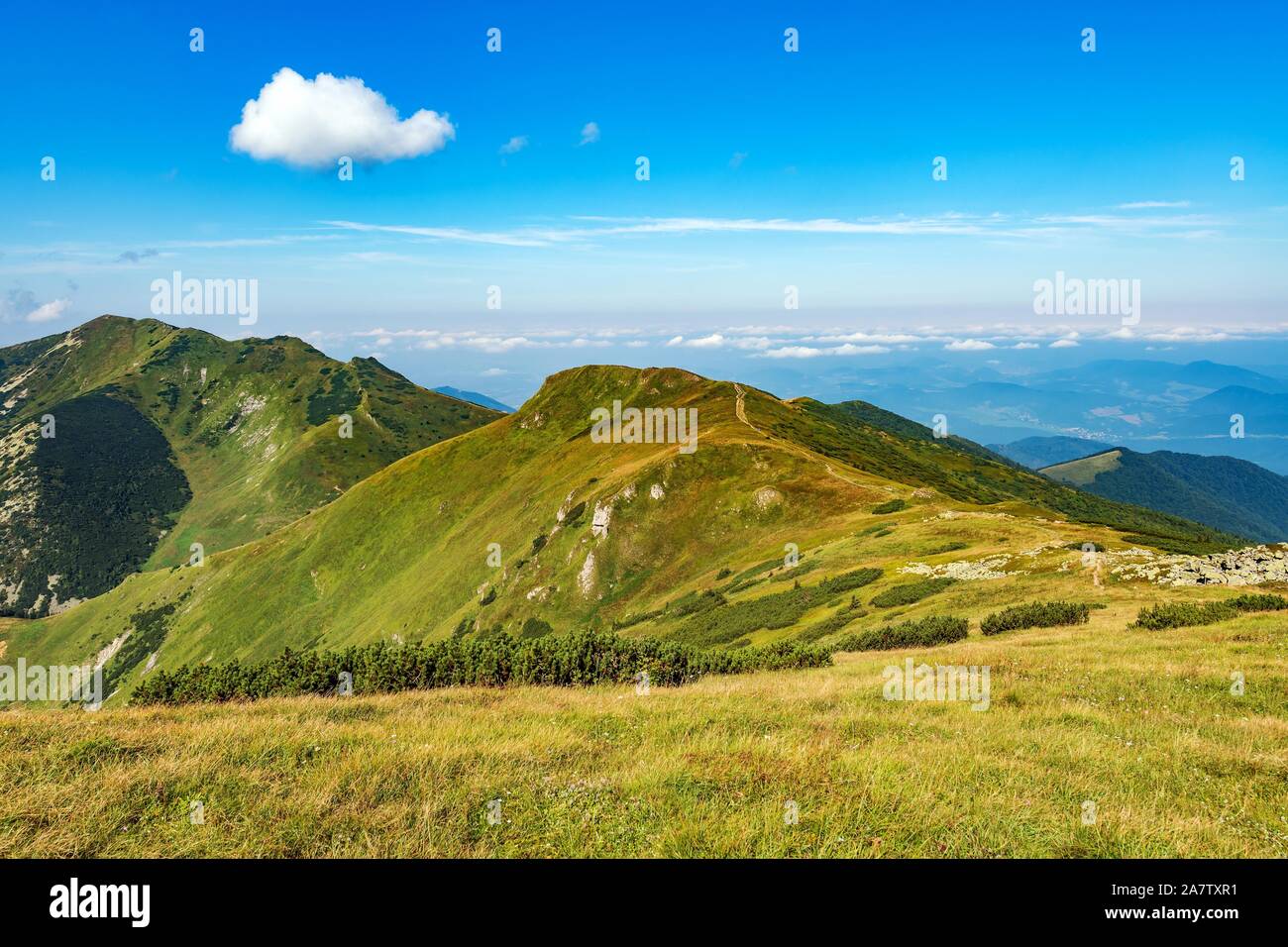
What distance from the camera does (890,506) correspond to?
214ft

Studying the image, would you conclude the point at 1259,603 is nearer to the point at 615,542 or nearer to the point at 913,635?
the point at 913,635

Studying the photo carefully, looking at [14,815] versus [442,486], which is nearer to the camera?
[14,815]

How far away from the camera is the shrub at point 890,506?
211 feet

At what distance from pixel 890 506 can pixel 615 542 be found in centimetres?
3769

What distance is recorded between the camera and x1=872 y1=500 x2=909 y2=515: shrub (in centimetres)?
6431

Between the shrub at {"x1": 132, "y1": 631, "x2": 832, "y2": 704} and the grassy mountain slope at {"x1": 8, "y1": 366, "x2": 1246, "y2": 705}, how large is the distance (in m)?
19.7

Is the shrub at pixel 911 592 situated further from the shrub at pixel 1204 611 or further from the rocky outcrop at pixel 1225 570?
the shrub at pixel 1204 611

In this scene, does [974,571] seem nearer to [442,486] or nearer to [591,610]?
[591,610]

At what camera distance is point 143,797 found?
7.27 meters

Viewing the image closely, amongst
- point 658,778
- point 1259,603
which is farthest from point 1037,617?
point 658,778

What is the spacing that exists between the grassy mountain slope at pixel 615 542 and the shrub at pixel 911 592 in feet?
2.75

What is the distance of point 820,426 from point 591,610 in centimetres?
8851

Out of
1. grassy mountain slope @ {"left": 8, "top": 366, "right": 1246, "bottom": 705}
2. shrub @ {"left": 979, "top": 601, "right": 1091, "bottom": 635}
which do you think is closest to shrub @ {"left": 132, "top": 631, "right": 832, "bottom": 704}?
shrub @ {"left": 979, "top": 601, "right": 1091, "bottom": 635}
